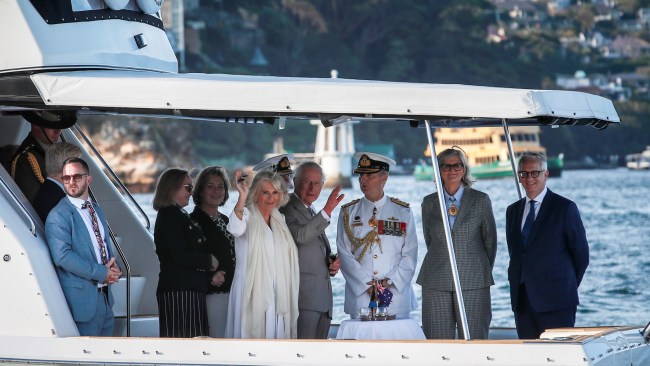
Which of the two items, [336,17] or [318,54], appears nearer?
[318,54]

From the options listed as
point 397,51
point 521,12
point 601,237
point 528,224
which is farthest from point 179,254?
point 521,12

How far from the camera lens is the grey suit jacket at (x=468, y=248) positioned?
777cm

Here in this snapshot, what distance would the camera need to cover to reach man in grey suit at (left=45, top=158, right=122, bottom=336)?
6.81m

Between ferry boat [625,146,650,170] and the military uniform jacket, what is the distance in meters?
75.4

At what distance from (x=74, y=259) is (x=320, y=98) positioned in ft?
4.91

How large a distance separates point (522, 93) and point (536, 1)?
275ft

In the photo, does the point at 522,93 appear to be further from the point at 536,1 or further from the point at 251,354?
the point at 536,1

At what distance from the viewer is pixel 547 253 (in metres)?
7.66

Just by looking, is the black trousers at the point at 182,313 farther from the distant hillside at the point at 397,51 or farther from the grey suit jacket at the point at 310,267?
the distant hillside at the point at 397,51

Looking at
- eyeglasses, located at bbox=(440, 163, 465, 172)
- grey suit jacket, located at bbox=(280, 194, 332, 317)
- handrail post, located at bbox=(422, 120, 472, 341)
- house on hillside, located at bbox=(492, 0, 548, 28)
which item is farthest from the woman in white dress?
house on hillside, located at bbox=(492, 0, 548, 28)

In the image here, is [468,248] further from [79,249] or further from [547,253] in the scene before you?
[79,249]

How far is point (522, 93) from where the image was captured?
20.8ft

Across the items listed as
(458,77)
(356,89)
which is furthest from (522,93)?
(458,77)

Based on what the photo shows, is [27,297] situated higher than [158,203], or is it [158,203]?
[158,203]
